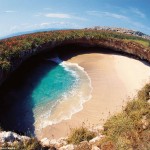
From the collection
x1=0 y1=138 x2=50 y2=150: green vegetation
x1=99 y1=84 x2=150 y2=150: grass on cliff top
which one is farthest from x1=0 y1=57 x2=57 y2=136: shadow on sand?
x1=99 y1=84 x2=150 y2=150: grass on cliff top

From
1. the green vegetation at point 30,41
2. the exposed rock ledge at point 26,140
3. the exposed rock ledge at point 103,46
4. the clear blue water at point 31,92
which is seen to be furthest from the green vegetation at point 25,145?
the exposed rock ledge at point 103,46

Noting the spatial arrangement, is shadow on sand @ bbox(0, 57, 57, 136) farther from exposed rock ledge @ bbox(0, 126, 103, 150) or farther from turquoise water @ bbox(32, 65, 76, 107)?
exposed rock ledge @ bbox(0, 126, 103, 150)

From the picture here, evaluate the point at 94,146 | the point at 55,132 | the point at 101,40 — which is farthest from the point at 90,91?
the point at 101,40

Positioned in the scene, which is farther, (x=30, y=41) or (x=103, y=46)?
(x=103, y=46)

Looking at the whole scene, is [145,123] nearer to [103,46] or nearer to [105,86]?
[105,86]

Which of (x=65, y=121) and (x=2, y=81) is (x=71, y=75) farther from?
(x=65, y=121)

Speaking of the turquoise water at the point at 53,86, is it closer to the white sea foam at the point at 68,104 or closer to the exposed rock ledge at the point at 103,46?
the white sea foam at the point at 68,104

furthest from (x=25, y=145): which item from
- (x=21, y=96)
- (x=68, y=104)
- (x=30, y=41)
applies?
(x=30, y=41)
